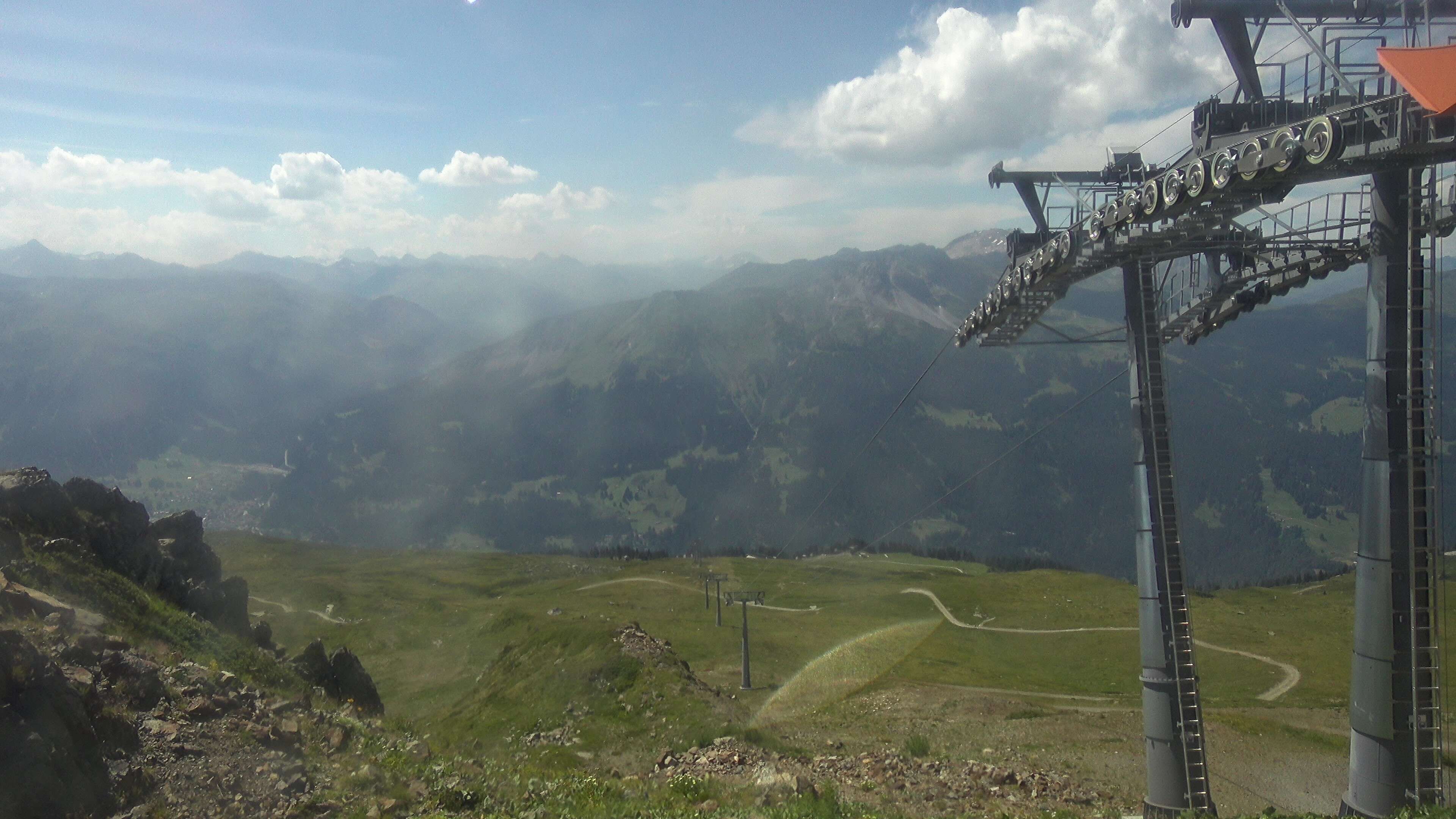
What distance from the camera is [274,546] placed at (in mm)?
147000

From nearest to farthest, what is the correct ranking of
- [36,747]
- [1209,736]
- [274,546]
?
[36,747] → [1209,736] → [274,546]

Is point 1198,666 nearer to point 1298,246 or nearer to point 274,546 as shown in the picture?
point 1298,246

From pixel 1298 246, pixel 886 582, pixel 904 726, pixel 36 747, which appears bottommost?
pixel 886 582

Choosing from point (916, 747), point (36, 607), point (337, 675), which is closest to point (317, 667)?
point (337, 675)

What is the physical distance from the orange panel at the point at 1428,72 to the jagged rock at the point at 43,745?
2303cm

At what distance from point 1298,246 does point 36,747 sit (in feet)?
82.4

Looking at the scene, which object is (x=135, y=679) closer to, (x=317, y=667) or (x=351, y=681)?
(x=317, y=667)

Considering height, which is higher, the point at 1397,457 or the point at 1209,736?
the point at 1397,457

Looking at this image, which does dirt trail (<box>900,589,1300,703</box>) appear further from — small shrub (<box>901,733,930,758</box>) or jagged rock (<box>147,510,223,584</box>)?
jagged rock (<box>147,510,223,584</box>)

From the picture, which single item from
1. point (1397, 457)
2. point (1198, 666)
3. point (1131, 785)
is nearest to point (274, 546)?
point (1198, 666)

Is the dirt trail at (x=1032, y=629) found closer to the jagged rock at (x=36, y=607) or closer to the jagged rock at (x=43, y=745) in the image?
the jagged rock at (x=36, y=607)

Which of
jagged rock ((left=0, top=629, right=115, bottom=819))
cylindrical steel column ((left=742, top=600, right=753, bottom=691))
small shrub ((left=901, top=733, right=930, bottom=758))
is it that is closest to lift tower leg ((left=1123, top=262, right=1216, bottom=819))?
small shrub ((left=901, top=733, right=930, bottom=758))

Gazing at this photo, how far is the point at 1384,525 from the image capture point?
15.2 meters

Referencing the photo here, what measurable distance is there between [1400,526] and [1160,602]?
5.68 metres
